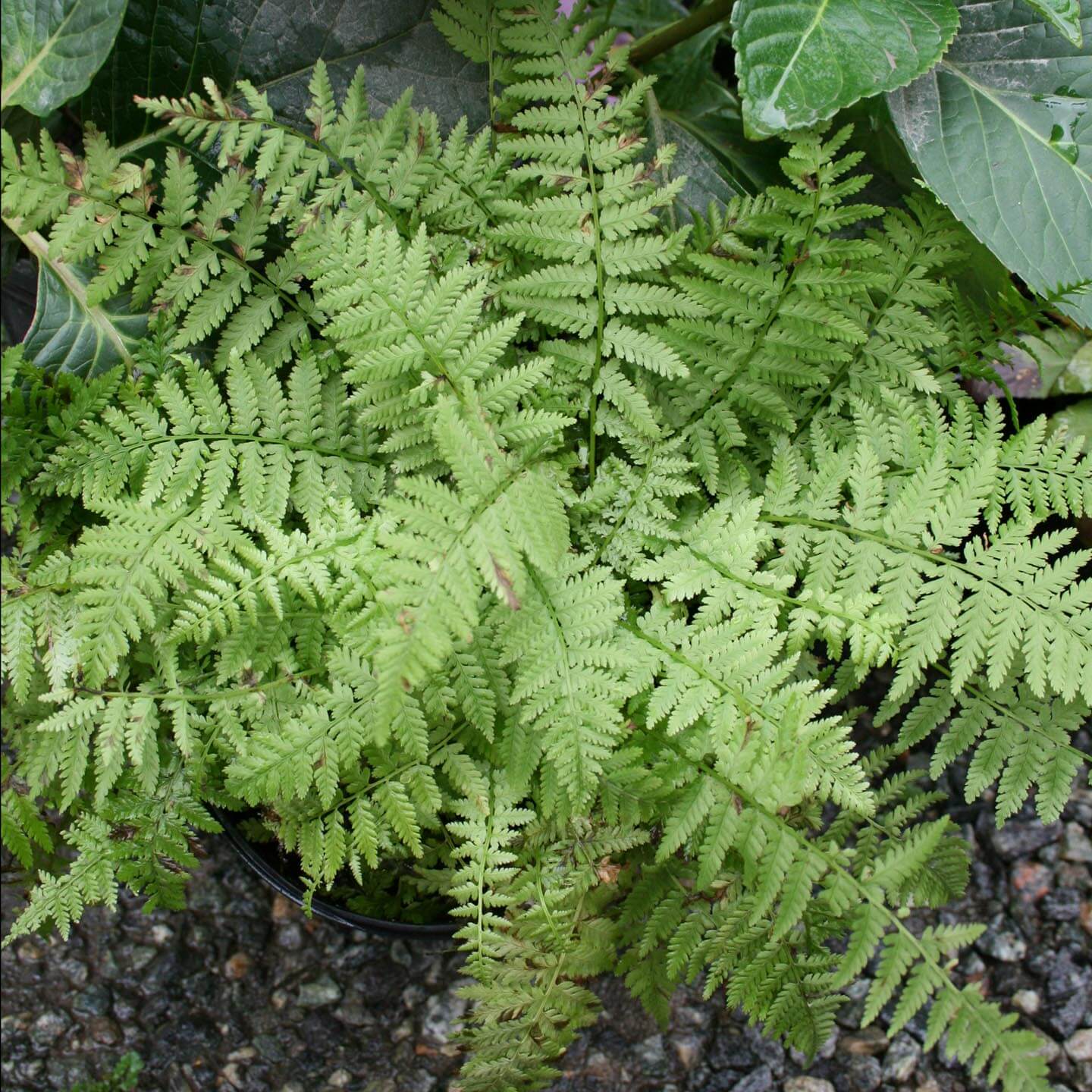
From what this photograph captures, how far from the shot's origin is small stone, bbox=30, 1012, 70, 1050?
1663 mm

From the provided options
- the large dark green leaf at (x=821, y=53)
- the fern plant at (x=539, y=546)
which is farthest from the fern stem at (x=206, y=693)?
the large dark green leaf at (x=821, y=53)

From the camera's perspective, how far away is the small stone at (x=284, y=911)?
179cm

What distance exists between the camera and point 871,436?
52.0 inches

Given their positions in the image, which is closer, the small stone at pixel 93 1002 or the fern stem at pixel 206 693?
the fern stem at pixel 206 693

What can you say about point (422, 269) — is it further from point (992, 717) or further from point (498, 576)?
point (992, 717)

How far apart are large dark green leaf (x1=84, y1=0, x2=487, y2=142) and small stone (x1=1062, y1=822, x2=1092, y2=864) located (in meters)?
1.56

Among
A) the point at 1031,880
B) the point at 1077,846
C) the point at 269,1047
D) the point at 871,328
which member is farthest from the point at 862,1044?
the point at 871,328

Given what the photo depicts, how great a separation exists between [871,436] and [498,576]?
59 cm

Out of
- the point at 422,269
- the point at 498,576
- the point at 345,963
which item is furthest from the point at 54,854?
the point at 422,269

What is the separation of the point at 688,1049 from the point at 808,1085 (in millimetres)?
194

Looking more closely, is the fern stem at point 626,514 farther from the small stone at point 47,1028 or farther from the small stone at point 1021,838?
the small stone at point 47,1028

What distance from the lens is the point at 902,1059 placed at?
1.67 meters

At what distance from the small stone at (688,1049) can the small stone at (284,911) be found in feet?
2.22

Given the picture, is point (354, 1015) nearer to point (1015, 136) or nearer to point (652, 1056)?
point (652, 1056)
